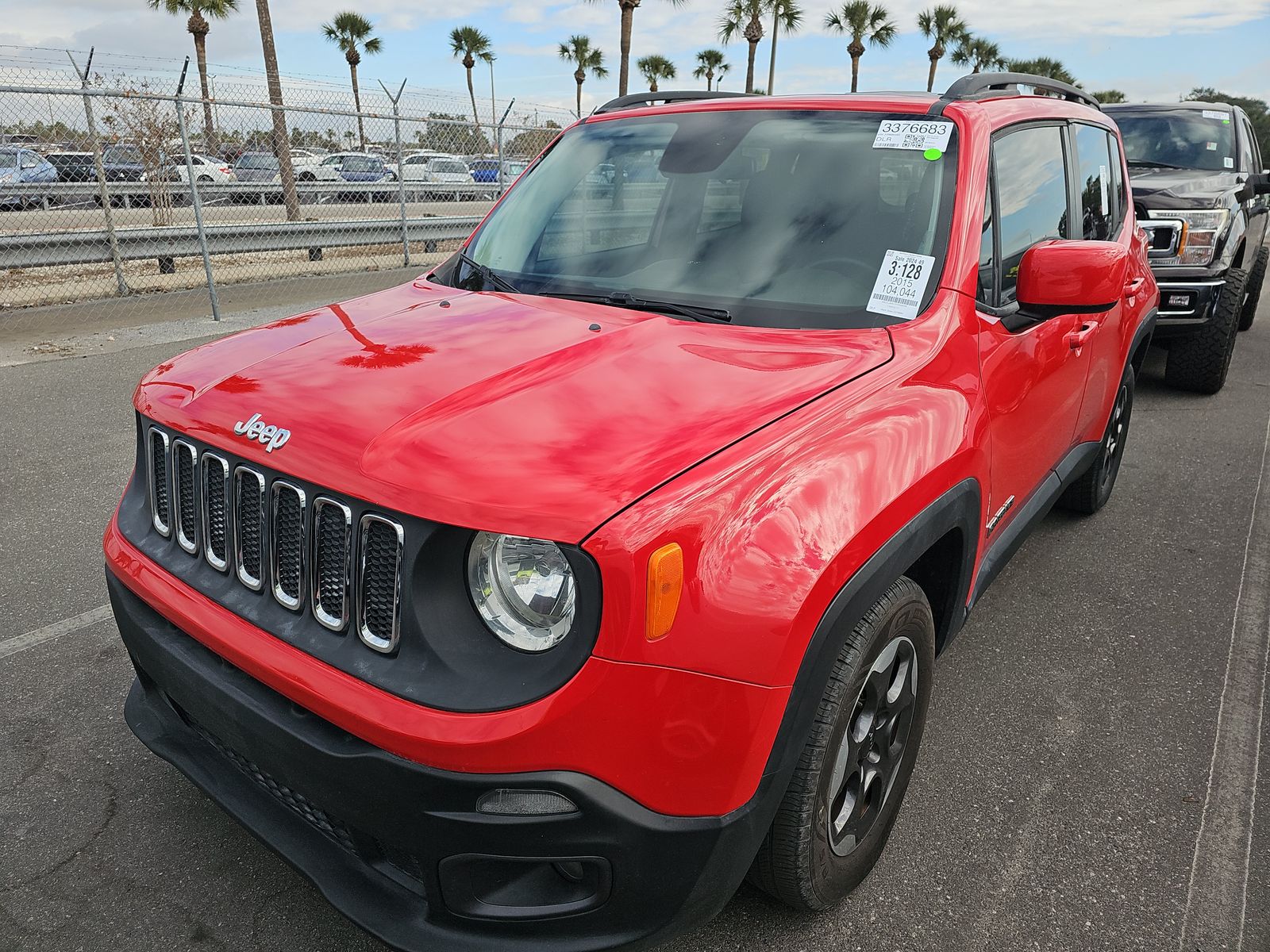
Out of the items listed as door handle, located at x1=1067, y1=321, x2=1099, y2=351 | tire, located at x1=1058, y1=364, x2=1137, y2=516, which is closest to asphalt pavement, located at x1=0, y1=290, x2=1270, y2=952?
tire, located at x1=1058, y1=364, x2=1137, y2=516

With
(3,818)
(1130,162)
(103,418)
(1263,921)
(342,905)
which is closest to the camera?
(342,905)

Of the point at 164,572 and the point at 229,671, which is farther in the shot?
the point at 164,572

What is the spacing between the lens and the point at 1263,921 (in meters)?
2.13

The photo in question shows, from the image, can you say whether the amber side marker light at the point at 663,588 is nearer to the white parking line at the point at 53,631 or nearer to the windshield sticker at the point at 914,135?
the windshield sticker at the point at 914,135

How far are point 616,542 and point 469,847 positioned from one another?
0.57 m

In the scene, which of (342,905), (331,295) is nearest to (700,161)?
(342,905)

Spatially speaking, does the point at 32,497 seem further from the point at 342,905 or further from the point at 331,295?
the point at 331,295

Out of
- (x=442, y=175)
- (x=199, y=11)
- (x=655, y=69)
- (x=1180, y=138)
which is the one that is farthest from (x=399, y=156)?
(x=655, y=69)

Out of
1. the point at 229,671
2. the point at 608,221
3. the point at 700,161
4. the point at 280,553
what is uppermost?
the point at 700,161

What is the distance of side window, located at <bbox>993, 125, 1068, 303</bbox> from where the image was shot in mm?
2688

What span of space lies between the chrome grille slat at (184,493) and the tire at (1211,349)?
667 cm

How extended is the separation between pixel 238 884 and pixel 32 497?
3186 millimetres

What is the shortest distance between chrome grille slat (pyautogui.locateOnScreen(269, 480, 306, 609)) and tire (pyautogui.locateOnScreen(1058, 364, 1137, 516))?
3.47m

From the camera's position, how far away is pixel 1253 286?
8.41 m
